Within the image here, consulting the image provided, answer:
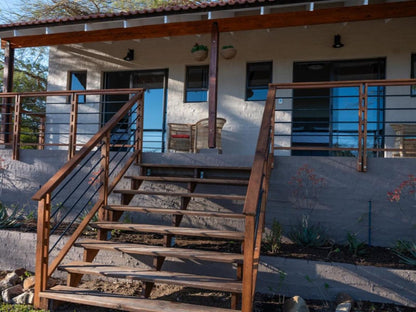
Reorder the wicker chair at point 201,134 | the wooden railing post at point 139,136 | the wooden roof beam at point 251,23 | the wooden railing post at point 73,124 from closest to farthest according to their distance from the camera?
1. the wooden railing post at point 139,136
2. the wooden railing post at point 73,124
3. the wooden roof beam at point 251,23
4. the wicker chair at point 201,134

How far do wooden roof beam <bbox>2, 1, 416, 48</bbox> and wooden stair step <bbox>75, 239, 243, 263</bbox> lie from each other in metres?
3.90

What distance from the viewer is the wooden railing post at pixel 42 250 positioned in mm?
3051

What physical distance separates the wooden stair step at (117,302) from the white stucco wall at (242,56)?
4430 millimetres

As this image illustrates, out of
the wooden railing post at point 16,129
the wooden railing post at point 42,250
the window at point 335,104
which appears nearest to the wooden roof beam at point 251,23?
the window at point 335,104

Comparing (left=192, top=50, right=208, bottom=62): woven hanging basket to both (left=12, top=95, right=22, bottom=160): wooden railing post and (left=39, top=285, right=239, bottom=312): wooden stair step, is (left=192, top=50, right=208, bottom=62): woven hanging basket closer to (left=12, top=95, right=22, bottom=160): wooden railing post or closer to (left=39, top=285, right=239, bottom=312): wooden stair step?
(left=12, top=95, right=22, bottom=160): wooden railing post

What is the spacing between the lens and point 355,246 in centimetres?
377

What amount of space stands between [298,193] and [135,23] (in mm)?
3923

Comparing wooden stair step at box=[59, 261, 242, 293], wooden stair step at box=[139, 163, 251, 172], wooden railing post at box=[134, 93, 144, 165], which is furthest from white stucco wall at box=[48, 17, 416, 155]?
wooden stair step at box=[59, 261, 242, 293]

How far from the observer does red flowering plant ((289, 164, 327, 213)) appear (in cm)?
426

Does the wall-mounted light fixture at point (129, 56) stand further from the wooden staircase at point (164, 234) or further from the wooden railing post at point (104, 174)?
the wooden railing post at point (104, 174)

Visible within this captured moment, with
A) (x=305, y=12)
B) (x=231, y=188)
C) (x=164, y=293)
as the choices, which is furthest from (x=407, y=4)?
(x=164, y=293)


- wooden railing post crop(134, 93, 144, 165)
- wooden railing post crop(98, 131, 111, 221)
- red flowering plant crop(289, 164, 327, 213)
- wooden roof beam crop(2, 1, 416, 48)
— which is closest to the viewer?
wooden railing post crop(98, 131, 111, 221)

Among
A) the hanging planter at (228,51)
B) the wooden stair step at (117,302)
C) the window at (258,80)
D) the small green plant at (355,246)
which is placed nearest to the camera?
the wooden stair step at (117,302)

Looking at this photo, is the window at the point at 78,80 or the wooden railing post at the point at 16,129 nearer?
the wooden railing post at the point at 16,129
